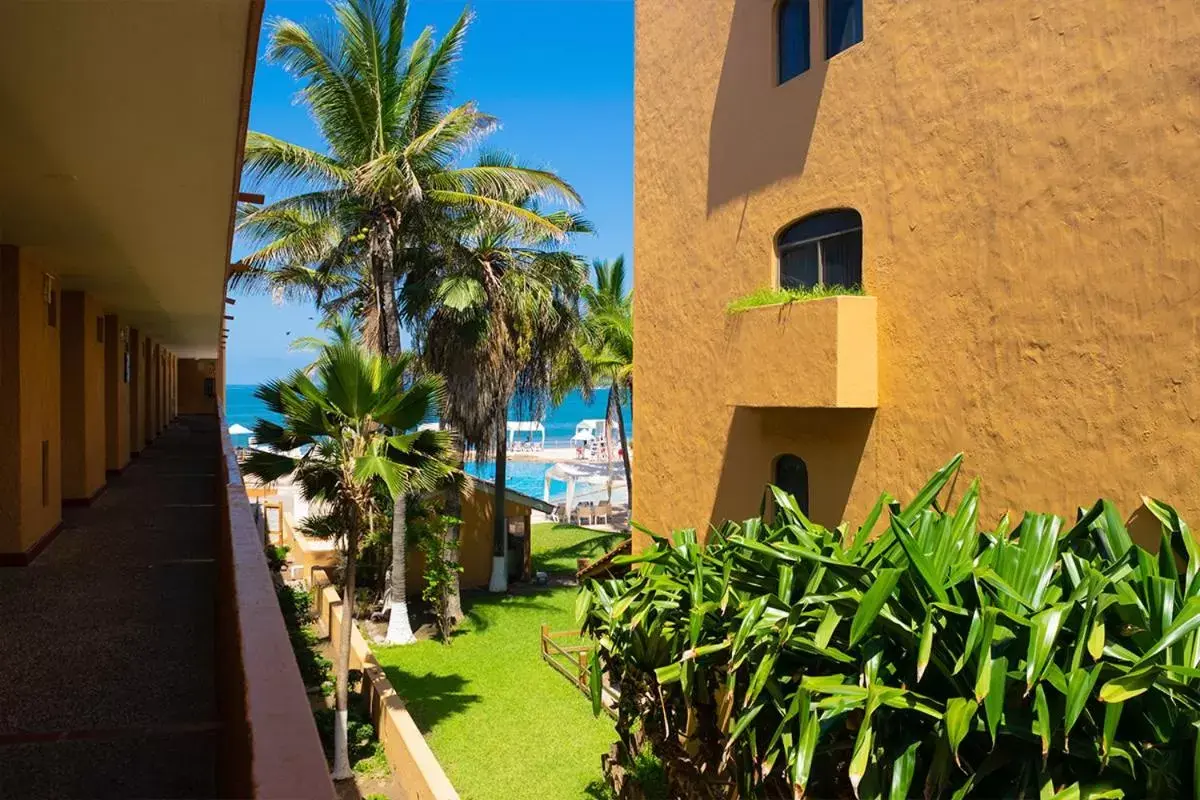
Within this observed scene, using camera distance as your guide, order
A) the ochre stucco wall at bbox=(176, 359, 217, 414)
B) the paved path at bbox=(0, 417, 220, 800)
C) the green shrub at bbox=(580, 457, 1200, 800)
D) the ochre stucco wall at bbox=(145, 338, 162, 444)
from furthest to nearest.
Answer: the ochre stucco wall at bbox=(176, 359, 217, 414) < the ochre stucco wall at bbox=(145, 338, 162, 444) < the green shrub at bbox=(580, 457, 1200, 800) < the paved path at bbox=(0, 417, 220, 800)

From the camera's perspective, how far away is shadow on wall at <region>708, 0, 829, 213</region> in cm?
961

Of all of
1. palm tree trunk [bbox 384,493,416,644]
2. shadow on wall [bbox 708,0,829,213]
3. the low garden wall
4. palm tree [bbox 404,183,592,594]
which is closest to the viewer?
shadow on wall [bbox 708,0,829,213]

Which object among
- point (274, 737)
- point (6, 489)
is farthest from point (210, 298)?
point (274, 737)

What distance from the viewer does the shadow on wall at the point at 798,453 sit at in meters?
9.02

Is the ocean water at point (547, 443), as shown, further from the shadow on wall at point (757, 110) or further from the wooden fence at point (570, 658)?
the wooden fence at point (570, 658)

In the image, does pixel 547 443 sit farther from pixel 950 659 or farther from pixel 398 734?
pixel 950 659

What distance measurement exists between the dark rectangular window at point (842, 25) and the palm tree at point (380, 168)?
36.4ft

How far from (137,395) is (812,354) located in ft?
52.0

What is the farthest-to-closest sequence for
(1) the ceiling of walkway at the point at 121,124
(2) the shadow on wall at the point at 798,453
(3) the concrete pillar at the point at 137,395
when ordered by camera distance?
(3) the concrete pillar at the point at 137,395, (2) the shadow on wall at the point at 798,453, (1) the ceiling of walkway at the point at 121,124

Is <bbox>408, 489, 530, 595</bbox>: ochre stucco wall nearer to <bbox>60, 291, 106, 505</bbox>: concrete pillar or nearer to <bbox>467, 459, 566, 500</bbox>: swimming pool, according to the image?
<bbox>60, 291, 106, 505</bbox>: concrete pillar

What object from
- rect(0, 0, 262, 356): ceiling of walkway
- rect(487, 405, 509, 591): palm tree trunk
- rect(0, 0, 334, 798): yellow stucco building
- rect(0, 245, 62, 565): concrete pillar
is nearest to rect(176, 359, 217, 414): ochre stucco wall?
rect(487, 405, 509, 591): palm tree trunk

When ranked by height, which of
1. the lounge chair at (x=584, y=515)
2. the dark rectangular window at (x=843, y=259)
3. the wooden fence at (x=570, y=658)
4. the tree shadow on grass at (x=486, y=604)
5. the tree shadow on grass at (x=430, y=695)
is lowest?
the lounge chair at (x=584, y=515)

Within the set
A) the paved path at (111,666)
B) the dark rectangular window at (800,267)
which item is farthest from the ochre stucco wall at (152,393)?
the dark rectangular window at (800,267)

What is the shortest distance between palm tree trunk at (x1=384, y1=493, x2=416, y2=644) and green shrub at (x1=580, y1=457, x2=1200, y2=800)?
14591 mm
